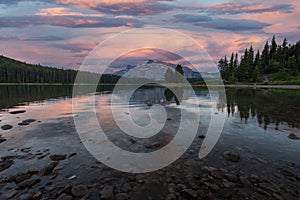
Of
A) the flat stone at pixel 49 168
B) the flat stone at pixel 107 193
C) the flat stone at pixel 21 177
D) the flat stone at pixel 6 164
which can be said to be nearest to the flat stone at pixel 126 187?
the flat stone at pixel 107 193

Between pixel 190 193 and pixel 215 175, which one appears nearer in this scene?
→ pixel 190 193

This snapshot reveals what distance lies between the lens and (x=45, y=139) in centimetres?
1573

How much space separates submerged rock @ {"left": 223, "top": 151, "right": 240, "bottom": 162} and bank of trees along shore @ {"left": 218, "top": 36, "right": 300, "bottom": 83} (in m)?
126

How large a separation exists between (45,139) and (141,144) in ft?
26.6

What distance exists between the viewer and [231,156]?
12039 millimetres

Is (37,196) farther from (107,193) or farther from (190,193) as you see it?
(190,193)

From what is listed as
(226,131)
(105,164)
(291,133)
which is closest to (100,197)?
(105,164)

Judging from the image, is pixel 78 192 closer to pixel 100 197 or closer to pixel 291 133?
pixel 100 197

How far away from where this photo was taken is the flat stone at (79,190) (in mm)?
8047

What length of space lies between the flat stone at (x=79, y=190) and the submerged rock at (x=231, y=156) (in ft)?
27.8

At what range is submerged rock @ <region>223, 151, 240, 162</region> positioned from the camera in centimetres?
1170

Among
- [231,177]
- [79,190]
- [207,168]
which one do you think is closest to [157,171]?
[207,168]

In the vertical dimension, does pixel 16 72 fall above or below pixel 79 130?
above

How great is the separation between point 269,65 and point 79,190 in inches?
5876
